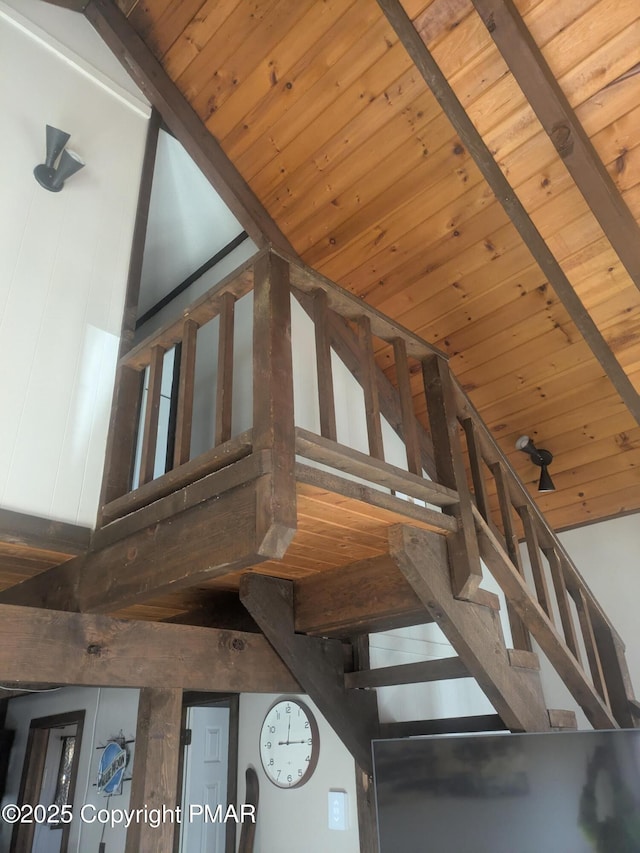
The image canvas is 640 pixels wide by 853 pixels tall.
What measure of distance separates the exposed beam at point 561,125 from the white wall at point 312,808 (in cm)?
256

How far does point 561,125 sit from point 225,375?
1.35 metres

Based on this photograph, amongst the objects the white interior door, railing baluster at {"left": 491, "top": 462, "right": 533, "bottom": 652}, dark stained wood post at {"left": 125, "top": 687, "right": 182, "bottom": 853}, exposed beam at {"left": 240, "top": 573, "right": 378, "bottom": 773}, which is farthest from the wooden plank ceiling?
the white interior door

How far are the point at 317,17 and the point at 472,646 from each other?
301 centimetres

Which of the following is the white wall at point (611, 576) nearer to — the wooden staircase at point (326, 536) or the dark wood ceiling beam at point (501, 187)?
the wooden staircase at point (326, 536)

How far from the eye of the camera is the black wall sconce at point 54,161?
295cm

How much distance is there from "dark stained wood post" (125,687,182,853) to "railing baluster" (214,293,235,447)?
1123 mm

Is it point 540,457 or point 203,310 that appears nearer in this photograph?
point 203,310

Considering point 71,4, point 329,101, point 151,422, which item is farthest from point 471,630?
point 71,4

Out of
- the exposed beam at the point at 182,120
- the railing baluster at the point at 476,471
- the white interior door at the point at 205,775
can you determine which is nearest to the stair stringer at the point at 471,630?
the railing baluster at the point at 476,471

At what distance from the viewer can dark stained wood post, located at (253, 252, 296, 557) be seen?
1.70 m

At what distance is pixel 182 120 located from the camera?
12.1 feet

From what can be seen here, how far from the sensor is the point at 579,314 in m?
2.42

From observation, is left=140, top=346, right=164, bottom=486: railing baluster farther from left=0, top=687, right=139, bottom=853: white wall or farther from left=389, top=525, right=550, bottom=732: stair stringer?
left=0, top=687, right=139, bottom=853: white wall

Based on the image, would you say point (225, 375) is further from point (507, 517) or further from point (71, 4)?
point (71, 4)
